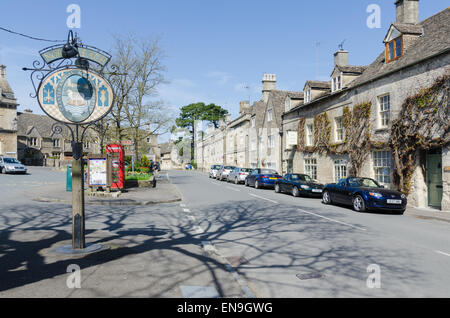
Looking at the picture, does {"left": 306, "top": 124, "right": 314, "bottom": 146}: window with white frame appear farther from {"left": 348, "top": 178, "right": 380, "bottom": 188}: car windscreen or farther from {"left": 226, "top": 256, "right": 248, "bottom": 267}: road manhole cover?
{"left": 226, "top": 256, "right": 248, "bottom": 267}: road manhole cover

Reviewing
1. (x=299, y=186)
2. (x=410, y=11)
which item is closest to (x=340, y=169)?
(x=299, y=186)

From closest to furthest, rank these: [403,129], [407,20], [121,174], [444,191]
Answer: [444,191]
[403,129]
[121,174]
[407,20]

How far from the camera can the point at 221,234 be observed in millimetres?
8320

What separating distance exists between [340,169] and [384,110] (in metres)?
5.24

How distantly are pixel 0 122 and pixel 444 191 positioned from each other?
208 ft

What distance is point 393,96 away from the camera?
55.6 ft

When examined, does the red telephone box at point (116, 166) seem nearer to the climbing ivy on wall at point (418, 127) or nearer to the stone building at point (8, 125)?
the climbing ivy on wall at point (418, 127)

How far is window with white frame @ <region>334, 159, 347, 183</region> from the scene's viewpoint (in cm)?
2121

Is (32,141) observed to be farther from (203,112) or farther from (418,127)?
(418,127)

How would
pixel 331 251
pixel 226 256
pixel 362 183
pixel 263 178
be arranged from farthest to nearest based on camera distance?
pixel 263 178 → pixel 362 183 → pixel 331 251 → pixel 226 256

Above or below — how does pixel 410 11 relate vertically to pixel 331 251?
above
